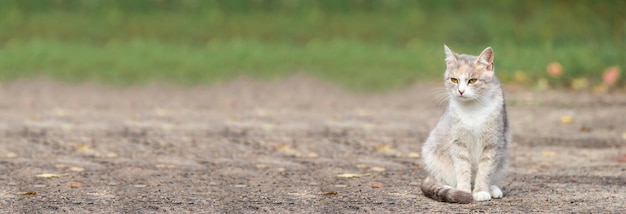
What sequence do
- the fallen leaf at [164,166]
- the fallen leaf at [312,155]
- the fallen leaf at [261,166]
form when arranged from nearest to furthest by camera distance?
the fallen leaf at [164,166]
the fallen leaf at [261,166]
the fallen leaf at [312,155]

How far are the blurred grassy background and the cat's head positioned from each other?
275 inches

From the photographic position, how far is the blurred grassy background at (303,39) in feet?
45.0

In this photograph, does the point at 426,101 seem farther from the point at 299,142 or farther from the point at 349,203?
the point at 349,203

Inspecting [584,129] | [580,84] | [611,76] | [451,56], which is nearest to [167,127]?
[451,56]

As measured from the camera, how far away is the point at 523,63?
1398cm

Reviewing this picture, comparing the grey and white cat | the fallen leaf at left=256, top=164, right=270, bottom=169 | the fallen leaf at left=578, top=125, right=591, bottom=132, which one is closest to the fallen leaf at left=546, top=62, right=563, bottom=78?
the fallen leaf at left=578, top=125, right=591, bottom=132

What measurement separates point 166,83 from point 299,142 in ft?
14.5

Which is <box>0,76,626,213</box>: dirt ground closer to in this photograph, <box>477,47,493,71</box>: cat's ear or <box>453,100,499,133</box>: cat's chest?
<box>453,100,499,133</box>: cat's chest

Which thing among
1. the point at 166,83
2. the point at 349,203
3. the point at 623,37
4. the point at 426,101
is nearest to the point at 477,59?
the point at 349,203

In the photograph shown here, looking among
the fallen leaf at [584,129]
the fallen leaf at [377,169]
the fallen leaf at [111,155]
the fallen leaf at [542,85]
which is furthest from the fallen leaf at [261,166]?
the fallen leaf at [542,85]

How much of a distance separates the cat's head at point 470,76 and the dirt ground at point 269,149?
2.55ft

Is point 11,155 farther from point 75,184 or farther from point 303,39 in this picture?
point 303,39

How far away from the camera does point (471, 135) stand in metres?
6.20

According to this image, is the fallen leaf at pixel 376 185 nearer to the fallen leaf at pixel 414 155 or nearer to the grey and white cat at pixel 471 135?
the grey and white cat at pixel 471 135
